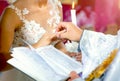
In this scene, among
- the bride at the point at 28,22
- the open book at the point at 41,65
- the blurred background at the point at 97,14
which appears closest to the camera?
the open book at the point at 41,65

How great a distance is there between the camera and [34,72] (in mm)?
661

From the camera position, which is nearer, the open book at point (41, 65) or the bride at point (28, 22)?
the open book at point (41, 65)

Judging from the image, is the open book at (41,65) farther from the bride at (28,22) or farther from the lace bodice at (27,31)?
the lace bodice at (27,31)

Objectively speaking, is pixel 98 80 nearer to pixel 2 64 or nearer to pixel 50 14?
pixel 2 64

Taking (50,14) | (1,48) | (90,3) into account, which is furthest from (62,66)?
(90,3)

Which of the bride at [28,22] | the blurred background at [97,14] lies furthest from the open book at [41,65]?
the blurred background at [97,14]

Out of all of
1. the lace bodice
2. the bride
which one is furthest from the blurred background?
the lace bodice

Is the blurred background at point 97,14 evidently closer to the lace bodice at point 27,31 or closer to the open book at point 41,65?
the lace bodice at point 27,31

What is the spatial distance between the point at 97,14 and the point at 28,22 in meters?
0.55

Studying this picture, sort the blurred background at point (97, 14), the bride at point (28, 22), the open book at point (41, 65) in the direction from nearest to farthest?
the open book at point (41, 65) → the bride at point (28, 22) → the blurred background at point (97, 14)

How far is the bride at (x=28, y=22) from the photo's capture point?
1.08 metres

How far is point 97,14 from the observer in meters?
1.53

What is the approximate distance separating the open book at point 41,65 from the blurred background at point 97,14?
63cm

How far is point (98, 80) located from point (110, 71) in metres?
0.05
